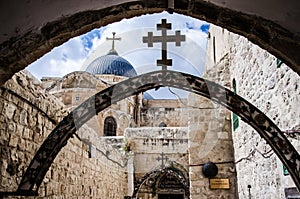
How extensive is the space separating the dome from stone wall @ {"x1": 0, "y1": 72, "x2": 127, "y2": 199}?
16.8m

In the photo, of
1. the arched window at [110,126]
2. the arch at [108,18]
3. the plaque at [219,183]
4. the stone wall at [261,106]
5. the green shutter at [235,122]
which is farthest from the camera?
the arched window at [110,126]

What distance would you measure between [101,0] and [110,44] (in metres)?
23.8

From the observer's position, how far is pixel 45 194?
3461 mm

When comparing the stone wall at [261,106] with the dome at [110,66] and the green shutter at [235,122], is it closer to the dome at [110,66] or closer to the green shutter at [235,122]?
the green shutter at [235,122]

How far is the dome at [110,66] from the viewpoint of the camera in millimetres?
22156

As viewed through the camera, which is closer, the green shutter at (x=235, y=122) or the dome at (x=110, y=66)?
the green shutter at (x=235, y=122)

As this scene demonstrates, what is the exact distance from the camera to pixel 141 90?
7.38ft

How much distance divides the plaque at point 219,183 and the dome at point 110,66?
15731mm

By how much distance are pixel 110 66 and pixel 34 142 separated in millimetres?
19391

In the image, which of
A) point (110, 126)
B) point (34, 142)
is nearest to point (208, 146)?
point (34, 142)

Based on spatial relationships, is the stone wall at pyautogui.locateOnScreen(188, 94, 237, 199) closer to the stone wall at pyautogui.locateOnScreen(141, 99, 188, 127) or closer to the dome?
the stone wall at pyautogui.locateOnScreen(141, 99, 188, 127)

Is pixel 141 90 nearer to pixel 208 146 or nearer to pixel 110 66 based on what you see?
pixel 208 146

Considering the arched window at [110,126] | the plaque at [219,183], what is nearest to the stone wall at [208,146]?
the plaque at [219,183]

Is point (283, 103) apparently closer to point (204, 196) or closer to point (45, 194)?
point (45, 194)
